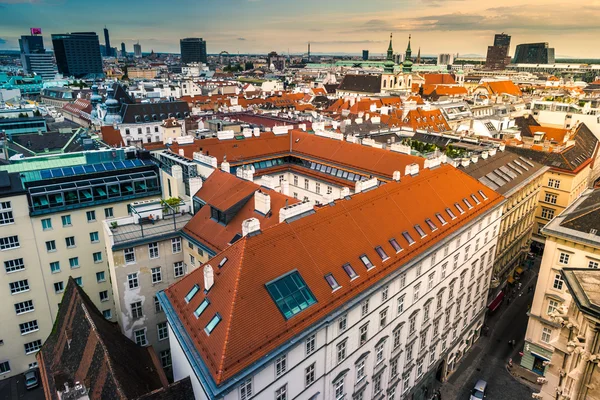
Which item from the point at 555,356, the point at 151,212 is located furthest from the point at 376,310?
the point at 151,212

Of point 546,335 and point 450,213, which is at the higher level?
point 450,213

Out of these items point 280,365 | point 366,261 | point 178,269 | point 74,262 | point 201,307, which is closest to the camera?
point 280,365

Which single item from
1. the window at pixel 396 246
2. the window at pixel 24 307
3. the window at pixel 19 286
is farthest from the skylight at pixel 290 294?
the window at pixel 24 307

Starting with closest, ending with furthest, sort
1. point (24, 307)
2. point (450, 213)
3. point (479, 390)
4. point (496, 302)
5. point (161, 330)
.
Answer: point (161, 330) < point (450, 213) < point (479, 390) < point (24, 307) < point (496, 302)

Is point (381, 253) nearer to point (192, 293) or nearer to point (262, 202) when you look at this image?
point (262, 202)

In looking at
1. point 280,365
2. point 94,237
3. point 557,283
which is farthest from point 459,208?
point 94,237

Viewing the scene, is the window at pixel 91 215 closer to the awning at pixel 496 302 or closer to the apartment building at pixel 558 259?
the apartment building at pixel 558 259
